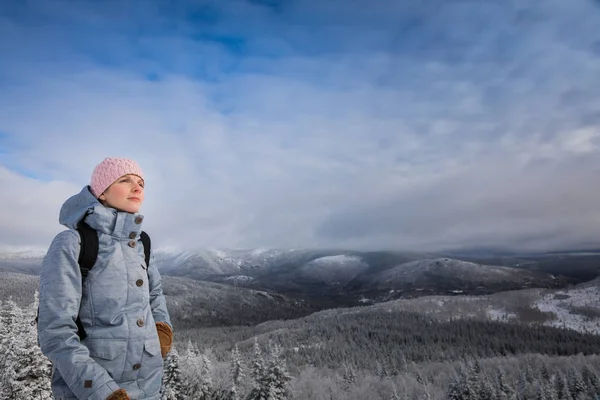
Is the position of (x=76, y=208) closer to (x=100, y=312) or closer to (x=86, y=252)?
(x=86, y=252)

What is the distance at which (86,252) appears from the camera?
3635mm

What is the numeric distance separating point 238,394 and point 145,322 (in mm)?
54636

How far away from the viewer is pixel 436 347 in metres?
166

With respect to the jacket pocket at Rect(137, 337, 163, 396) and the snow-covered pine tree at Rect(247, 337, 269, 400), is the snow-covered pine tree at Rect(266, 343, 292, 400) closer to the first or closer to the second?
the snow-covered pine tree at Rect(247, 337, 269, 400)

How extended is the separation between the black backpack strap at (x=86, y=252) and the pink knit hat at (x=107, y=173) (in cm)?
67

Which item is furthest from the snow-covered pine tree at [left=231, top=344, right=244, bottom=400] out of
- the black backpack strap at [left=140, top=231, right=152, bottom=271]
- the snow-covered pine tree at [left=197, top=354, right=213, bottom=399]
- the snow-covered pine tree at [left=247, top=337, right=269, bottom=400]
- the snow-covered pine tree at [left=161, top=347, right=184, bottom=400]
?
the black backpack strap at [left=140, top=231, right=152, bottom=271]

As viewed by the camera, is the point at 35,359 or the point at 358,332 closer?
the point at 35,359

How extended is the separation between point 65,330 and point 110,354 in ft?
1.84

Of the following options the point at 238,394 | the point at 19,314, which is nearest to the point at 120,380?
the point at 19,314

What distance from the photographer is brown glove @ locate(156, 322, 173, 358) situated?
435cm

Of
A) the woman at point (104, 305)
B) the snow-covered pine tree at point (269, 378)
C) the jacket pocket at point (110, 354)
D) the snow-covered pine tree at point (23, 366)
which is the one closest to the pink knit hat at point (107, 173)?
the woman at point (104, 305)

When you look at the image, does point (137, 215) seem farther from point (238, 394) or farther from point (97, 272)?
point (238, 394)

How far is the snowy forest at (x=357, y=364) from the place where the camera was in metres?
24.5

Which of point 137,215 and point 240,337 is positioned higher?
point 137,215
